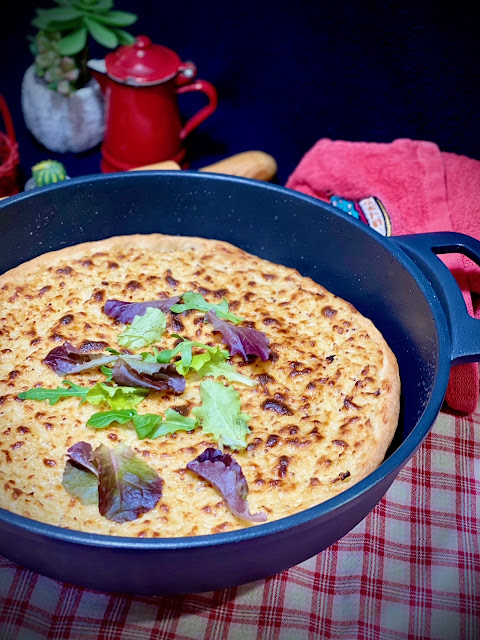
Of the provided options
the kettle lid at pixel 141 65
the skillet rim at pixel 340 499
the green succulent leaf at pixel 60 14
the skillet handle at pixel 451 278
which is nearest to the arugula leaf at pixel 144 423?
the skillet rim at pixel 340 499

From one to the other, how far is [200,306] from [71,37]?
154cm

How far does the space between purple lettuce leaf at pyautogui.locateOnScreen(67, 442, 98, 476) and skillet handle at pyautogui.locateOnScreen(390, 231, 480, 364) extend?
871 mm

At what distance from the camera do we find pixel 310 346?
2.09m

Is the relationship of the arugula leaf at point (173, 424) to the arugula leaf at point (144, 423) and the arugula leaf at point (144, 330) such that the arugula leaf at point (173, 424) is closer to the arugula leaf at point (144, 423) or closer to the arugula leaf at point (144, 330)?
the arugula leaf at point (144, 423)

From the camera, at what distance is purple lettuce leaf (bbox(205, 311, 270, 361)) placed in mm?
1979

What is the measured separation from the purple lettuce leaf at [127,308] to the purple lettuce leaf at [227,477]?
54 cm

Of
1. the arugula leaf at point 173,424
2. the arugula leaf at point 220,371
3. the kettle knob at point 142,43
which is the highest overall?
the kettle knob at point 142,43

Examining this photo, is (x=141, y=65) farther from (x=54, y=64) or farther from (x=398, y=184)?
(x=398, y=184)

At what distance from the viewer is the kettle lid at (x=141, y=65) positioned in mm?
2807

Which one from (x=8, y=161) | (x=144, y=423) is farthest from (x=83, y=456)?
(x=8, y=161)

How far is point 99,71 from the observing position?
2.90 m

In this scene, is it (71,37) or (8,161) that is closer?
(8,161)

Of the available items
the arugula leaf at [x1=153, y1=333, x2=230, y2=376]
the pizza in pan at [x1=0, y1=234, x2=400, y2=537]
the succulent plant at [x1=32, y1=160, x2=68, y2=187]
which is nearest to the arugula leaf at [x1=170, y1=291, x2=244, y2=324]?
the pizza in pan at [x1=0, y1=234, x2=400, y2=537]

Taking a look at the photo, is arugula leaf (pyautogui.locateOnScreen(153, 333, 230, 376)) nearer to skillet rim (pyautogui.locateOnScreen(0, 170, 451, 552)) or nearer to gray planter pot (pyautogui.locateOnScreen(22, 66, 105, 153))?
skillet rim (pyautogui.locateOnScreen(0, 170, 451, 552))
